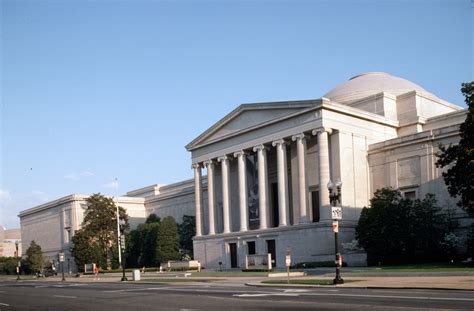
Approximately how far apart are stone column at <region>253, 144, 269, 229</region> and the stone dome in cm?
1499

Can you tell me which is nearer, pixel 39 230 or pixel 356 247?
pixel 356 247

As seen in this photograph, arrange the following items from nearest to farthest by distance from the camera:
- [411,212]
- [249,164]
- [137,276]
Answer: [411,212], [137,276], [249,164]

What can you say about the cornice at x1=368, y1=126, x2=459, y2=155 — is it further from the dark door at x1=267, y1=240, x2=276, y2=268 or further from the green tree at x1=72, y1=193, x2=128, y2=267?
the green tree at x1=72, y1=193, x2=128, y2=267

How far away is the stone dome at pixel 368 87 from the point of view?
75.4 meters

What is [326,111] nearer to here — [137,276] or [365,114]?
[365,114]

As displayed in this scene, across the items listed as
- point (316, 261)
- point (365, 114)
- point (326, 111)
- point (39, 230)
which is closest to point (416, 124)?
point (365, 114)

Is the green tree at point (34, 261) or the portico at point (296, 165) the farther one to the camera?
the green tree at point (34, 261)

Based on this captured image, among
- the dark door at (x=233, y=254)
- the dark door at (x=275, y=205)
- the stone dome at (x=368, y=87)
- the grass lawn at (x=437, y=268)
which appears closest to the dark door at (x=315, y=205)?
the dark door at (x=275, y=205)

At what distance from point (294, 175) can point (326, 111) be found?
31.3ft

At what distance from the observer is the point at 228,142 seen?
74.5 meters

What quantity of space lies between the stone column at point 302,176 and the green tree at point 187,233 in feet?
106

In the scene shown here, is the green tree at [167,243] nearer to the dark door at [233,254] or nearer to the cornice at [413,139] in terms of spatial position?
the dark door at [233,254]

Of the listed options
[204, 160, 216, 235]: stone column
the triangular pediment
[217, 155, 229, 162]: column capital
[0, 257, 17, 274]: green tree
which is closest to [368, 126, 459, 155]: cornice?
the triangular pediment

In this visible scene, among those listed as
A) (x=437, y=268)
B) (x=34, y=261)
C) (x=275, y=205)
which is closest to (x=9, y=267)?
(x=34, y=261)
